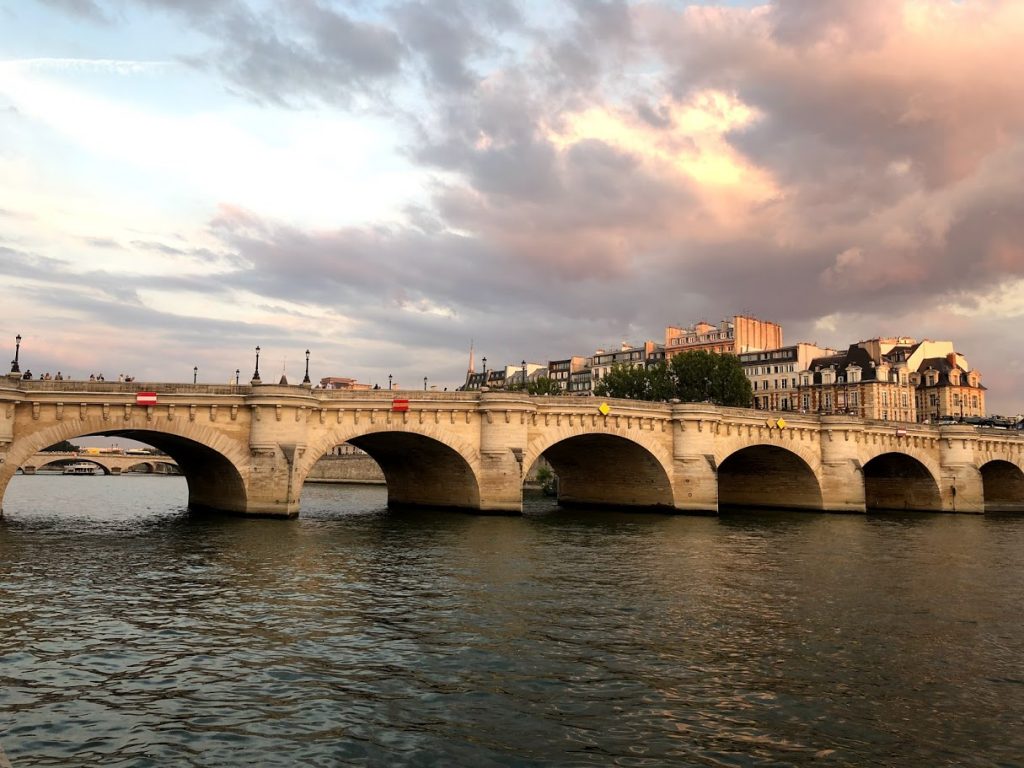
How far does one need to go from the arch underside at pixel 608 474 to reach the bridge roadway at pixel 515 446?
14 centimetres

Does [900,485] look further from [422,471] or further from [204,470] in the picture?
[204,470]

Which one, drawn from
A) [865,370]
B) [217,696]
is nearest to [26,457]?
[217,696]

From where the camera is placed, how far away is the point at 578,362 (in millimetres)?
155625

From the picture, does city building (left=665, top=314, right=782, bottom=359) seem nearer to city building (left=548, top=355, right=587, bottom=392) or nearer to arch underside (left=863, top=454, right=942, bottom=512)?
city building (left=548, top=355, right=587, bottom=392)

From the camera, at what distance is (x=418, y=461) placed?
5947cm

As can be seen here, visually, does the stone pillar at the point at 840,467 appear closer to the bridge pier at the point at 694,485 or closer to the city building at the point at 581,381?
the bridge pier at the point at 694,485

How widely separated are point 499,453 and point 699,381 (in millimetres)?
52462

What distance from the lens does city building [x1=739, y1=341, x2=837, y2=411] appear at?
125 m

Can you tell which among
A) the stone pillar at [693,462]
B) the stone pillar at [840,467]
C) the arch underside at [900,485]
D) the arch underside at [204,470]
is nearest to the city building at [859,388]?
the arch underside at [900,485]

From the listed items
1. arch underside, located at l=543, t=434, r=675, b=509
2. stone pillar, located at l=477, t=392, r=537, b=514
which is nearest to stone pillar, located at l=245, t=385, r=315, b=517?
stone pillar, located at l=477, t=392, r=537, b=514

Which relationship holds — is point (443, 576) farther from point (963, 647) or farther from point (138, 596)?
point (963, 647)

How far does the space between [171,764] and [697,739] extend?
8.02 metres

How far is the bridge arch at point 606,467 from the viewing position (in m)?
57.9

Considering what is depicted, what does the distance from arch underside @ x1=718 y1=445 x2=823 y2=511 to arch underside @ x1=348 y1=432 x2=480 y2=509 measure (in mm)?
25638
